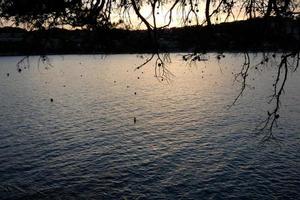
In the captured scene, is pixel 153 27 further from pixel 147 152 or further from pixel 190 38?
pixel 147 152

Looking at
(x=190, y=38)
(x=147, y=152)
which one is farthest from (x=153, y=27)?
(x=147, y=152)

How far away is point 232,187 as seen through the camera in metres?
23.2

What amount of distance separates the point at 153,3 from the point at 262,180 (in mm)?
19026

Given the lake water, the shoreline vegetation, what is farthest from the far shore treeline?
the lake water

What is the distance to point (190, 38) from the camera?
844 centimetres

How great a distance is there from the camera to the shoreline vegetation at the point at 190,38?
7207 mm

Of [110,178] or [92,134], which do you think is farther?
[92,134]

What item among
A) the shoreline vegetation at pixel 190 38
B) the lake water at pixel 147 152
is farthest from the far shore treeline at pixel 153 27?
the lake water at pixel 147 152

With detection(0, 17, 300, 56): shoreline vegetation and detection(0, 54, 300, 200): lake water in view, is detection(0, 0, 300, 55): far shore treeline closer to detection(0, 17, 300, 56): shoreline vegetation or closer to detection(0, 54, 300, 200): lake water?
detection(0, 17, 300, 56): shoreline vegetation

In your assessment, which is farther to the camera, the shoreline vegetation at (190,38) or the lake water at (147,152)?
the lake water at (147,152)

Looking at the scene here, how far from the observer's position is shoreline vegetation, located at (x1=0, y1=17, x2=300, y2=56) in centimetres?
721

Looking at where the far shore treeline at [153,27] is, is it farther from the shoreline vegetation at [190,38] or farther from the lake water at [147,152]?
the lake water at [147,152]

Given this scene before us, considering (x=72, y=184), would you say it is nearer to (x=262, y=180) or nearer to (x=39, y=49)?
(x=262, y=180)

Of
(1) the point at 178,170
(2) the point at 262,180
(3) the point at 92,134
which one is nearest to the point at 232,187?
(2) the point at 262,180
